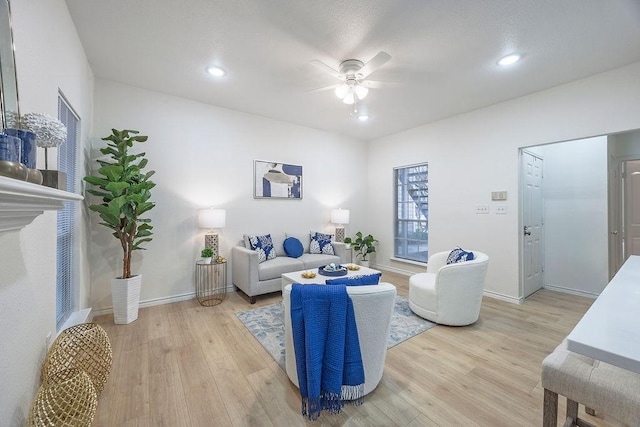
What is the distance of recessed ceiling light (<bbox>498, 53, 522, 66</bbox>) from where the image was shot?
248 centimetres

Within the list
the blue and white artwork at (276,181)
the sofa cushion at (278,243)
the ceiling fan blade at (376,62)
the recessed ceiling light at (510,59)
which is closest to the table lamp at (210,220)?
the blue and white artwork at (276,181)

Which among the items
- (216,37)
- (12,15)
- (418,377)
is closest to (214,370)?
(418,377)

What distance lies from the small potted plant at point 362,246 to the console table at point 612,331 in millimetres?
3763

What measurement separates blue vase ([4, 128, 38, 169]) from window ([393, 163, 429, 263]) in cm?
478

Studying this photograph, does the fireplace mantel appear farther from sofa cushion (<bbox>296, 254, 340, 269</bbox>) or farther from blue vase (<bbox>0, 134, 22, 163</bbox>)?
sofa cushion (<bbox>296, 254, 340, 269</bbox>)

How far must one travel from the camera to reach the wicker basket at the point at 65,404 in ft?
3.53

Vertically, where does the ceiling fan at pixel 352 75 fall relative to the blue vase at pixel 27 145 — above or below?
above

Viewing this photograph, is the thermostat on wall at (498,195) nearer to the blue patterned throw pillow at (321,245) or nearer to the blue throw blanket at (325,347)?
the blue patterned throw pillow at (321,245)

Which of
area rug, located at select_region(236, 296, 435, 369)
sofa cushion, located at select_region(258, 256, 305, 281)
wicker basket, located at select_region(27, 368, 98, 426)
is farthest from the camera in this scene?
sofa cushion, located at select_region(258, 256, 305, 281)

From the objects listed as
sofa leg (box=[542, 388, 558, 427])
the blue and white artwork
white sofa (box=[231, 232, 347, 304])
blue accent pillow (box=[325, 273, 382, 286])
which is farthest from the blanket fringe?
the blue and white artwork

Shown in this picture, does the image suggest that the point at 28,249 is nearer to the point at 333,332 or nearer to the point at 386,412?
the point at 333,332

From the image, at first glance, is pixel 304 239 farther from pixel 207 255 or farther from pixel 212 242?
pixel 207 255

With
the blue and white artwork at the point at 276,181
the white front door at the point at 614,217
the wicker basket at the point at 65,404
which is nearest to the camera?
the wicker basket at the point at 65,404

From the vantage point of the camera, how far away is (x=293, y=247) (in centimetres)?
407
